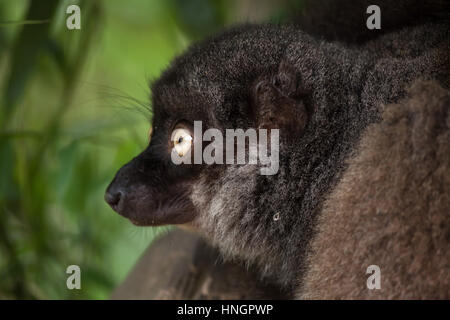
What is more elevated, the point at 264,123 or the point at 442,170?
the point at 264,123

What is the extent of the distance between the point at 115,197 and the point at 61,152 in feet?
1.99

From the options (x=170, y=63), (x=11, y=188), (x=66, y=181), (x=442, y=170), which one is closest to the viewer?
(x=442, y=170)

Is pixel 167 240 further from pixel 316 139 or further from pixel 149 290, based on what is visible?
pixel 316 139

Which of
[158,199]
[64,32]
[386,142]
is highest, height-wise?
[64,32]

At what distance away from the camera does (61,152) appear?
250cm

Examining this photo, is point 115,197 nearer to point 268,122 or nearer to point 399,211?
point 268,122

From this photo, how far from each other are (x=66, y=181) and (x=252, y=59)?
1019 millimetres

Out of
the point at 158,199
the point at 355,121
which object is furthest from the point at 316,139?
the point at 158,199

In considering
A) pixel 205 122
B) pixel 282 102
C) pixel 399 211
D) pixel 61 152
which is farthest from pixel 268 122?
pixel 61 152

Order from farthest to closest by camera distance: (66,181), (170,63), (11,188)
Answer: (11,188), (66,181), (170,63)

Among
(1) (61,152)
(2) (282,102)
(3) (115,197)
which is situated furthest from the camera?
(1) (61,152)

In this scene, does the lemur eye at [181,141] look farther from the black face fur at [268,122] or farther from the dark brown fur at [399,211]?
the dark brown fur at [399,211]

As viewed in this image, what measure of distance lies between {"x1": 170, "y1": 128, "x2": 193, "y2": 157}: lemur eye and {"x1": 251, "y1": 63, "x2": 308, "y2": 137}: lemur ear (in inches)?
10.2

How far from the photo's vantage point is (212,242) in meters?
2.12
